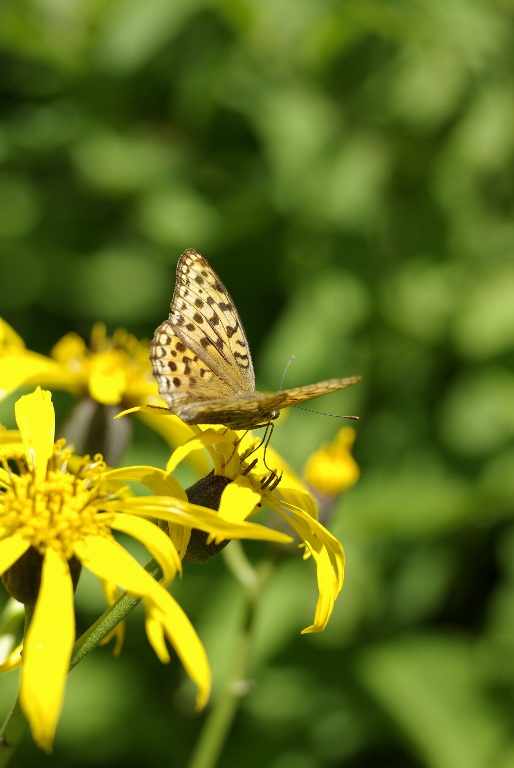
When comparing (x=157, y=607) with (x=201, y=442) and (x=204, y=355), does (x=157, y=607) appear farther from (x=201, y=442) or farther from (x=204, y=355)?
(x=204, y=355)

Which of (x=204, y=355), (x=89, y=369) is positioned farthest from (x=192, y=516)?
(x=89, y=369)

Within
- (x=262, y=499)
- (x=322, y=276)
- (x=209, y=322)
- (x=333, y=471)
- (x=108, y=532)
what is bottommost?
(x=322, y=276)

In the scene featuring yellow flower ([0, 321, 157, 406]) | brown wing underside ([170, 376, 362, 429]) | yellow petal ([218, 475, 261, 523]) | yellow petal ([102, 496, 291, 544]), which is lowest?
yellow flower ([0, 321, 157, 406])

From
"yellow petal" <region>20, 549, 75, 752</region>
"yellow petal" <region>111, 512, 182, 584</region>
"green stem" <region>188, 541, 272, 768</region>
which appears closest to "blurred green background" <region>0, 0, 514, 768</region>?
"green stem" <region>188, 541, 272, 768</region>

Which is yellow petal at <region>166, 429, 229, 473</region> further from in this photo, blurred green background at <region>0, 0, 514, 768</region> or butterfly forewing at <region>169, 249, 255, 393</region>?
blurred green background at <region>0, 0, 514, 768</region>

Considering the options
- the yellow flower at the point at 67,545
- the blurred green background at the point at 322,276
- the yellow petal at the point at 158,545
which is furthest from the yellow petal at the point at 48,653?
the blurred green background at the point at 322,276

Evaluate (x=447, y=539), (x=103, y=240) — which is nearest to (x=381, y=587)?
(x=447, y=539)

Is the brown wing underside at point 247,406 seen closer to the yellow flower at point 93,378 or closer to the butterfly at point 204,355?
the butterfly at point 204,355
